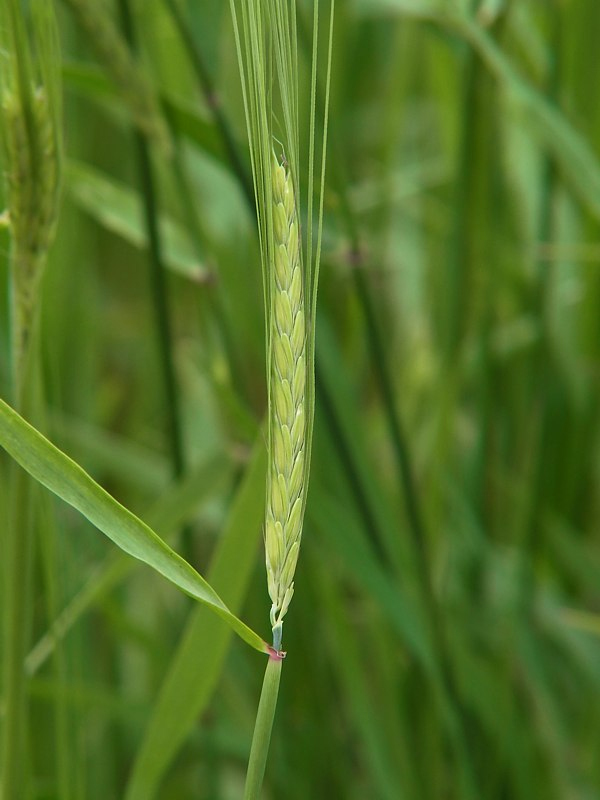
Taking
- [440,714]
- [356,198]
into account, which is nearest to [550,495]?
[440,714]

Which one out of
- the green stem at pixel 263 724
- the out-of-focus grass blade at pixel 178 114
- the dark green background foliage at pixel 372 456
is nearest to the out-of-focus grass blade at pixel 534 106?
the dark green background foliage at pixel 372 456

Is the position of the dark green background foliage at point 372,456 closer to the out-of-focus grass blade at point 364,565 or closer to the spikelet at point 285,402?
the out-of-focus grass blade at point 364,565

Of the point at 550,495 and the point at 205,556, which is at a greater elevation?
the point at 550,495

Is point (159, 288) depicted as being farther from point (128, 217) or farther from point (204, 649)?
point (204, 649)

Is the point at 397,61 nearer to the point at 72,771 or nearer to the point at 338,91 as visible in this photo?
the point at 338,91

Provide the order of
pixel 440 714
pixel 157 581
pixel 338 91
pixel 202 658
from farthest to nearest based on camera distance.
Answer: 1. pixel 157 581
2. pixel 338 91
3. pixel 440 714
4. pixel 202 658

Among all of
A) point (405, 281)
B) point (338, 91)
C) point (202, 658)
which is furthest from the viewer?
point (405, 281)

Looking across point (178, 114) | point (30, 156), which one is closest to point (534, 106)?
point (178, 114)
